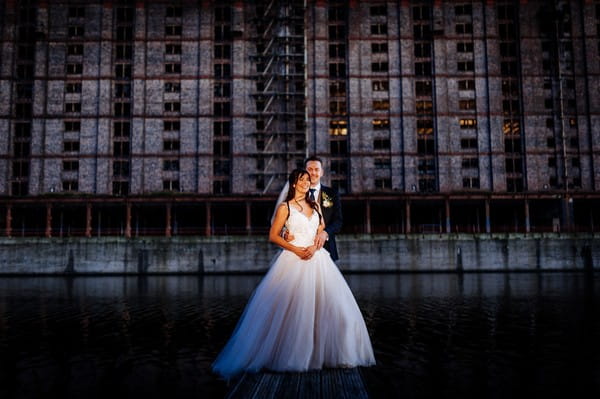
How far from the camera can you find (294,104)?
54844 millimetres

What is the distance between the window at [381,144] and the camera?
5488 cm

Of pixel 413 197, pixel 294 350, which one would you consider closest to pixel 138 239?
pixel 413 197

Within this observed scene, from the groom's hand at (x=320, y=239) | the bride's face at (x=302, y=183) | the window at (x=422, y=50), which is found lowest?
Answer: the groom's hand at (x=320, y=239)

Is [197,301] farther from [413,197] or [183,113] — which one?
[183,113]

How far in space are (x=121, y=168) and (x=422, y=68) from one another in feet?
126

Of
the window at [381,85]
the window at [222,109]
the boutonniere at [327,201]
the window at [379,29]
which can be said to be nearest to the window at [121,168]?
the window at [222,109]

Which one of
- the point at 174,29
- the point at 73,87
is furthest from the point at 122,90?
the point at 174,29

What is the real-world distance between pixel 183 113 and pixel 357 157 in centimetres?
2157

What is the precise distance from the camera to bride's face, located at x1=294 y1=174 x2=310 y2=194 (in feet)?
20.8

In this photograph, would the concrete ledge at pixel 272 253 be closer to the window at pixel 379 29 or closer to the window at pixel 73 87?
the window at pixel 73 87

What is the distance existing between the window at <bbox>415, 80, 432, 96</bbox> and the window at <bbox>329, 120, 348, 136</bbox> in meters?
9.67

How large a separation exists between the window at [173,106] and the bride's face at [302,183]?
51.6m

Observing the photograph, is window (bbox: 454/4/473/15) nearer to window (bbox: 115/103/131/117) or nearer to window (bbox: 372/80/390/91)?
window (bbox: 372/80/390/91)

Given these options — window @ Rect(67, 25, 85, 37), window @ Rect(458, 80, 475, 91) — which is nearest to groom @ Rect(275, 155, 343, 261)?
window @ Rect(458, 80, 475, 91)
